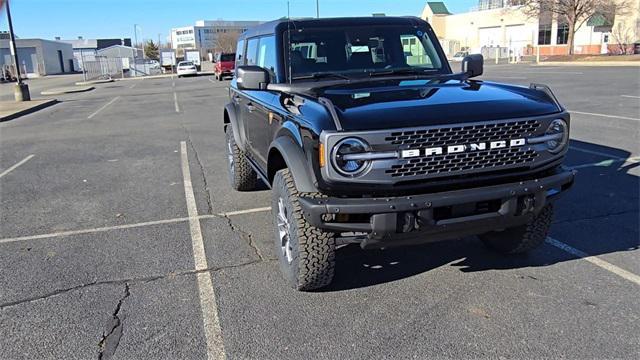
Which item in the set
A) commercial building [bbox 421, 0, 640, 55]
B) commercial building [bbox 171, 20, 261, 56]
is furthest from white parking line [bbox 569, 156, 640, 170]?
commercial building [bbox 171, 20, 261, 56]

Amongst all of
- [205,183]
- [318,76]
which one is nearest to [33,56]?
[205,183]

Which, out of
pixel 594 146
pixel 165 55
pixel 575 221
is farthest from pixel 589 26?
pixel 575 221

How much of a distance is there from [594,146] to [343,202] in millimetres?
6831

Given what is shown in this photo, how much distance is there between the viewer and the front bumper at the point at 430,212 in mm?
3145

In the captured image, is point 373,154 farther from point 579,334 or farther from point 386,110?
point 579,334

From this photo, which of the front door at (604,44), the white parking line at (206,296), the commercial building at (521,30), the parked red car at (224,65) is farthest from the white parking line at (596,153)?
the front door at (604,44)

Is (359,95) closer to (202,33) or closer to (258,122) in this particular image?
(258,122)

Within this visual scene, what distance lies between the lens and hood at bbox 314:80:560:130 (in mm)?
3197

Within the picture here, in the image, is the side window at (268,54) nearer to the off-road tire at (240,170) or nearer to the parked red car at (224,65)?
the off-road tire at (240,170)

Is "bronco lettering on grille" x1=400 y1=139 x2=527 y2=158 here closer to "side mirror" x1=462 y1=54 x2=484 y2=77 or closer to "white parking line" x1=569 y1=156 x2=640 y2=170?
"side mirror" x1=462 y1=54 x2=484 y2=77

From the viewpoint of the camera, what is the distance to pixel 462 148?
326 centimetres

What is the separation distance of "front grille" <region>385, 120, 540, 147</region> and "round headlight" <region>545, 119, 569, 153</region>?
175mm

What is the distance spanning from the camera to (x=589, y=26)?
60031mm

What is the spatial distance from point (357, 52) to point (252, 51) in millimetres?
1638
